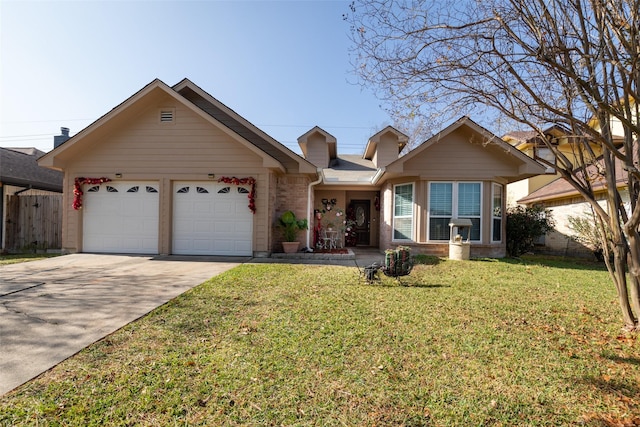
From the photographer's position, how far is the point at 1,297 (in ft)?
16.6

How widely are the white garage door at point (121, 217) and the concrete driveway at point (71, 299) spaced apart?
116cm

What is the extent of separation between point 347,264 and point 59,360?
6923 mm

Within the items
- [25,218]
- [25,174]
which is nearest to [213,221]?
[25,218]

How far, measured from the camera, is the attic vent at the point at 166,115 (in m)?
10.1

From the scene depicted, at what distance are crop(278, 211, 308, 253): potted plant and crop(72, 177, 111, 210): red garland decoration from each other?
5.74m

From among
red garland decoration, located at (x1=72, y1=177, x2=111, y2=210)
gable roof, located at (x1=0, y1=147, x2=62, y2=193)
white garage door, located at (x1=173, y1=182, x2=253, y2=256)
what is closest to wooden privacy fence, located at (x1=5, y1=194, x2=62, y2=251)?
gable roof, located at (x1=0, y1=147, x2=62, y2=193)

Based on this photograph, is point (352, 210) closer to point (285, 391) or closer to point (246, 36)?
point (246, 36)

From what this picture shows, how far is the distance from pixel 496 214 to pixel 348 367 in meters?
10.4

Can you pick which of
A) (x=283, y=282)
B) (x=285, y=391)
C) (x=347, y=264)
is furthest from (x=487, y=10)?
(x=347, y=264)

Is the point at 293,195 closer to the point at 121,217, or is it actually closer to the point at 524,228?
the point at 121,217

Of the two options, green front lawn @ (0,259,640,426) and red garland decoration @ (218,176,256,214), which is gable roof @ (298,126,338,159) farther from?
green front lawn @ (0,259,640,426)

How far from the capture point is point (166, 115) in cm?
1014

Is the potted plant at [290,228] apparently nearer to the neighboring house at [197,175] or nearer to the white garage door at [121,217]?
the neighboring house at [197,175]

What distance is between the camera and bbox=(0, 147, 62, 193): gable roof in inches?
454
